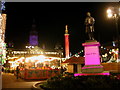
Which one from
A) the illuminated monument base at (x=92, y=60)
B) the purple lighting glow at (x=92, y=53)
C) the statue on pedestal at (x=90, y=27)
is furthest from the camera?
the statue on pedestal at (x=90, y=27)

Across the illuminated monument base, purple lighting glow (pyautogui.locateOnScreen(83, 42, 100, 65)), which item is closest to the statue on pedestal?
the illuminated monument base

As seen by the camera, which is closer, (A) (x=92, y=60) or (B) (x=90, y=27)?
(A) (x=92, y=60)

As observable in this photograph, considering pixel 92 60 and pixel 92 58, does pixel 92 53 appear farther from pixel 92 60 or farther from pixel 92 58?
pixel 92 60

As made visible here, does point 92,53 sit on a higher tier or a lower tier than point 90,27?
lower

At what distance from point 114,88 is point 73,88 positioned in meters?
1.99

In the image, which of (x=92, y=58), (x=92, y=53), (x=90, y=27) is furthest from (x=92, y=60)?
(x=90, y=27)

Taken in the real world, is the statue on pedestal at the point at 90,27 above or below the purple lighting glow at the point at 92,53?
above

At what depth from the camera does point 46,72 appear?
21.3 metres

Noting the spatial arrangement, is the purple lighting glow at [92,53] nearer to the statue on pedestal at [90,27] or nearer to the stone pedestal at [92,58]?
the stone pedestal at [92,58]

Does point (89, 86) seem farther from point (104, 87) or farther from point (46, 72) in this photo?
point (46, 72)

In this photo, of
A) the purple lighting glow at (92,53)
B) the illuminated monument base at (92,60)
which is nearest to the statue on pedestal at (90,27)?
the illuminated monument base at (92,60)

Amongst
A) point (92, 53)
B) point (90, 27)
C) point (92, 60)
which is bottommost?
point (92, 60)

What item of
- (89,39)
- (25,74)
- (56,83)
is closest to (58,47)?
(25,74)

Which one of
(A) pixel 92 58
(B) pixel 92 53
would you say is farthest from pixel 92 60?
(B) pixel 92 53
